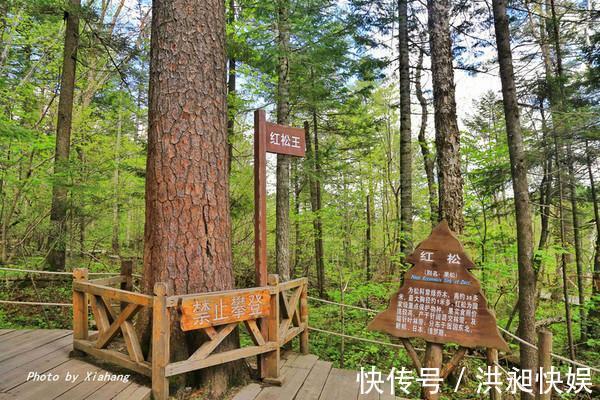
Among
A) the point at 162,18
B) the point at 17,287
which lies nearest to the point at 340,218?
the point at 162,18

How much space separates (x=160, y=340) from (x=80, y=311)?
1.51 meters

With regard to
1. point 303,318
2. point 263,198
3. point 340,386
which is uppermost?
point 263,198

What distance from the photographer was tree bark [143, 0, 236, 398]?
9.55ft

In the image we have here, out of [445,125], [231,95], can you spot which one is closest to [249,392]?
[445,125]

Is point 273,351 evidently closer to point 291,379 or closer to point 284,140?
point 291,379

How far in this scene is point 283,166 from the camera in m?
6.30

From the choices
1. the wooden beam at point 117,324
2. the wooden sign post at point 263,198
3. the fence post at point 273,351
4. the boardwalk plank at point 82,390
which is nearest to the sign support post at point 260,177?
the wooden sign post at point 263,198

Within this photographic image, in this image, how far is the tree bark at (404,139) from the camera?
23.0ft

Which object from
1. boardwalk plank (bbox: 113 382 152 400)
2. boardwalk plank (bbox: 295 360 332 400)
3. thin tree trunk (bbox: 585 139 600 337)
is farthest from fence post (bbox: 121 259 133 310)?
thin tree trunk (bbox: 585 139 600 337)

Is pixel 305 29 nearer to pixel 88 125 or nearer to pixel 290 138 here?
pixel 290 138

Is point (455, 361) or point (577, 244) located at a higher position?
point (577, 244)

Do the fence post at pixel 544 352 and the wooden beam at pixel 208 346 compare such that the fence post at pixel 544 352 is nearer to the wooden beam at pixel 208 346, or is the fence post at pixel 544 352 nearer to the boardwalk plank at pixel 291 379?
the boardwalk plank at pixel 291 379

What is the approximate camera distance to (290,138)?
11.9ft

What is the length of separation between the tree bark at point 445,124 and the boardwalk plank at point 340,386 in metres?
2.28
